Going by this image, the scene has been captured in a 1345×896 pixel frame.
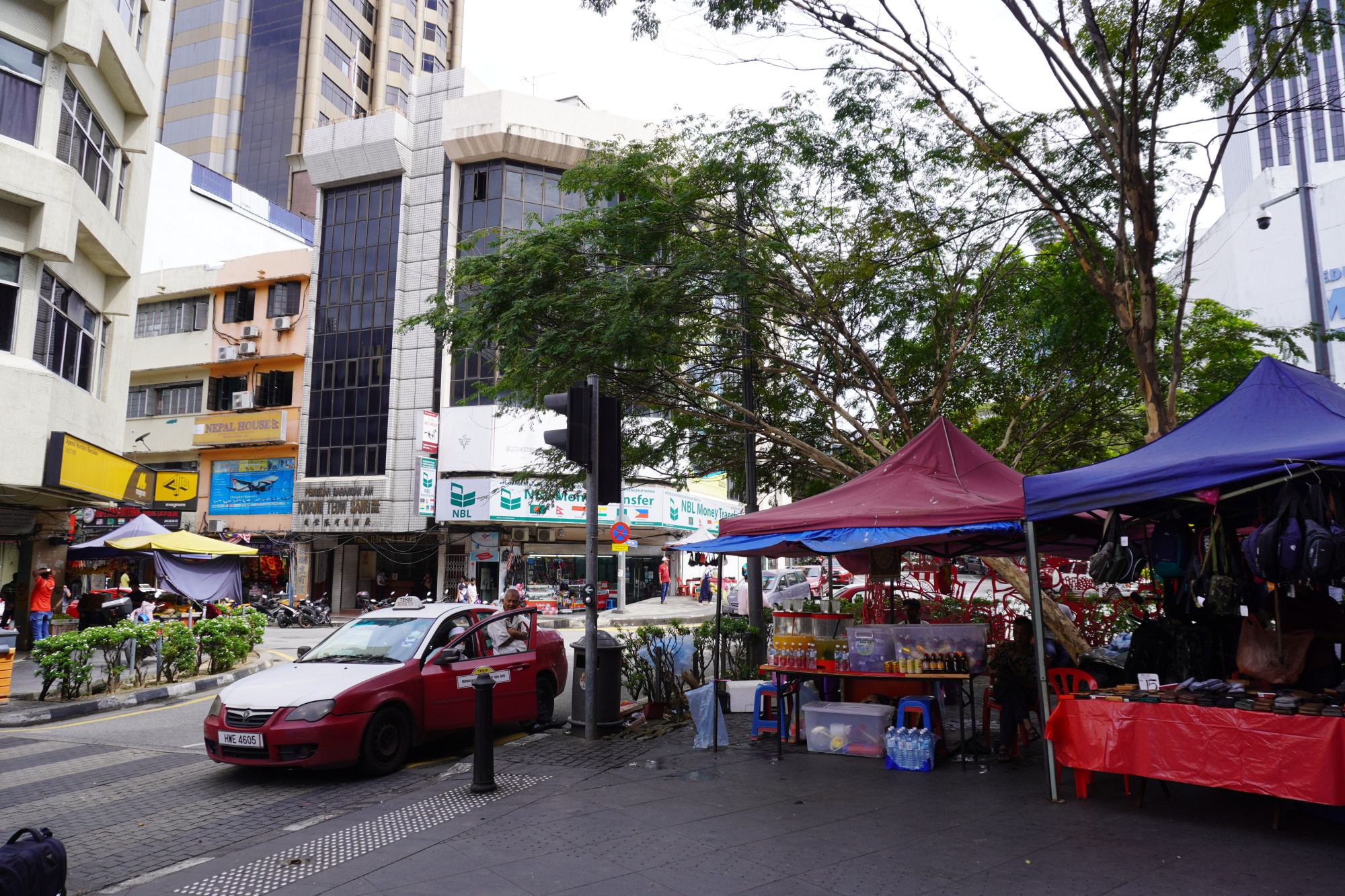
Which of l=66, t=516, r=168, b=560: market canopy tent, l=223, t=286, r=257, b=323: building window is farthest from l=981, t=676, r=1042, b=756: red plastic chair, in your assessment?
l=223, t=286, r=257, b=323: building window

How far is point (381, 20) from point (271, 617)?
50.9 metres

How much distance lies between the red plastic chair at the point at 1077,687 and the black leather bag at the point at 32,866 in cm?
622

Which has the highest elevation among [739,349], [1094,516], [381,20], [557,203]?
[381,20]

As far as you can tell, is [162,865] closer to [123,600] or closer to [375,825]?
[375,825]

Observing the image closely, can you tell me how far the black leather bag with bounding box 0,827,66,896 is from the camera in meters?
3.39

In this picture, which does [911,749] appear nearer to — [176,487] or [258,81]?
[176,487]

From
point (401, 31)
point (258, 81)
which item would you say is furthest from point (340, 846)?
point (401, 31)

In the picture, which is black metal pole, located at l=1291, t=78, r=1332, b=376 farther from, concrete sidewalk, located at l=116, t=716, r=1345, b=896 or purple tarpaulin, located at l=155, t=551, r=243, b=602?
purple tarpaulin, located at l=155, t=551, r=243, b=602

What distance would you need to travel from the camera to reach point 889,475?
8.98m

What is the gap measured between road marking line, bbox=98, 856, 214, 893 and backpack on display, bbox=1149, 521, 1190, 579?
7.27 m

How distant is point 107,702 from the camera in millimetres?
12641

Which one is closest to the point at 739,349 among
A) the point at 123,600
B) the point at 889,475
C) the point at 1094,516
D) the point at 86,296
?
the point at 889,475

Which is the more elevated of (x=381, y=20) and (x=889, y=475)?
(x=381, y=20)

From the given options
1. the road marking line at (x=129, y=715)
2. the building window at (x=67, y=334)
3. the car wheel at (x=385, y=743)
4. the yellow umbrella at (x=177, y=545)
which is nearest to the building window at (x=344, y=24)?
the building window at (x=67, y=334)
